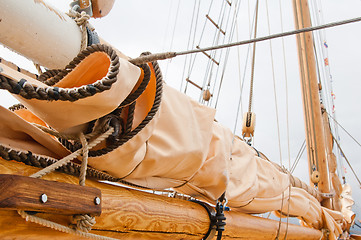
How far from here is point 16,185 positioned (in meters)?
0.56

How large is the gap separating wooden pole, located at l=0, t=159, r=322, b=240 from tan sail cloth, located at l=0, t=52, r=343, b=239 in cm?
6

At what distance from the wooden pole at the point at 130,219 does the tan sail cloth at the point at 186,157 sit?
0.06m

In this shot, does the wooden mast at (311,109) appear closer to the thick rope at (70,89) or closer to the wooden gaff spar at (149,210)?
the wooden gaff spar at (149,210)

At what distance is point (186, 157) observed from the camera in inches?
41.9

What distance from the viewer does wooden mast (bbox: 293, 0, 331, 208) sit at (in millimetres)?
3530

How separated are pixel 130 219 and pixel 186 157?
0.27 metres

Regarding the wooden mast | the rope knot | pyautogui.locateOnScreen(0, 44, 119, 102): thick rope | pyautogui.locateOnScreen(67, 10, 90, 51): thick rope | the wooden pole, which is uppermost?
the wooden mast

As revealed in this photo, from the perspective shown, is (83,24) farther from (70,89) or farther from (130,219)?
(130,219)

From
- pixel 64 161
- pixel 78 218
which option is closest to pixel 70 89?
pixel 64 161

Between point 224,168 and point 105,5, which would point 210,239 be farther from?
point 105,5

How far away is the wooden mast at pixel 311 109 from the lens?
3530mm

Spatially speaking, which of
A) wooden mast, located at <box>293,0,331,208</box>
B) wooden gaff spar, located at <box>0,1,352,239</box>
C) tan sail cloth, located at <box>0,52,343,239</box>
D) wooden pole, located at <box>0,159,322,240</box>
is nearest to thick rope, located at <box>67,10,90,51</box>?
wooden gaff spar, located at <box>0,1,352,239</box>

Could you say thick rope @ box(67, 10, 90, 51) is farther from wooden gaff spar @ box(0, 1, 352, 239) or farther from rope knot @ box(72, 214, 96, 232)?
rope knot @ box(72, 214, 96, 232)

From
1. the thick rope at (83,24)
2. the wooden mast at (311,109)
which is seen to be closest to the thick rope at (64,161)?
the thick rope at (83,24)
